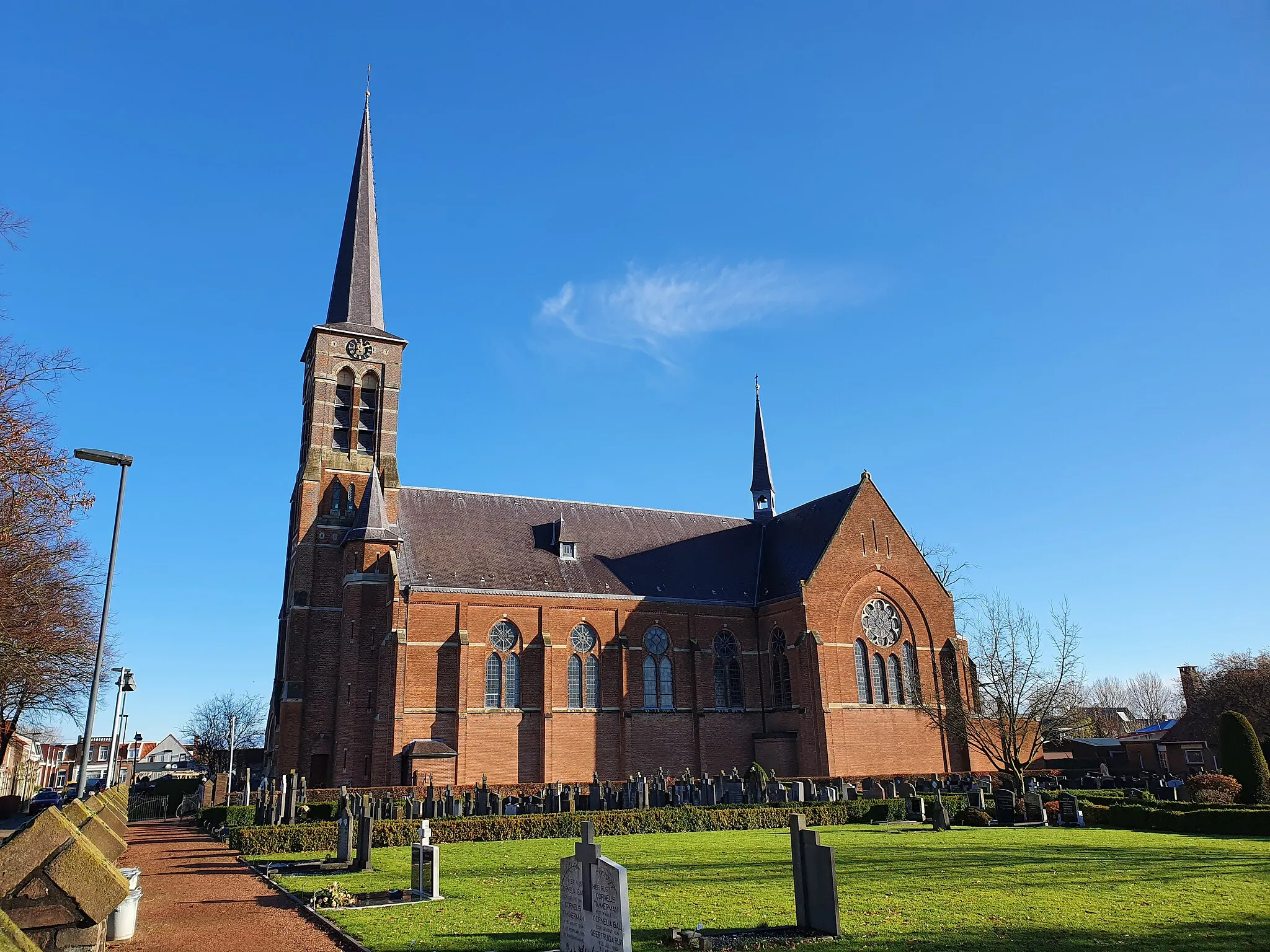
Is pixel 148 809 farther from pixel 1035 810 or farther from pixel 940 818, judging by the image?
pixel 1035 810

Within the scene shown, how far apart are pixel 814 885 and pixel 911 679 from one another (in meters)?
35.1

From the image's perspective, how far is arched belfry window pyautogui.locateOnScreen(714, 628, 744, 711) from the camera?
4363cm

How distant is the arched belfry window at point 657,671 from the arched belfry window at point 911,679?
11827 millimetres

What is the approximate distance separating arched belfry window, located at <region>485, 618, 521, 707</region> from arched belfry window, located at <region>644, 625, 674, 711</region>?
6.53 meters

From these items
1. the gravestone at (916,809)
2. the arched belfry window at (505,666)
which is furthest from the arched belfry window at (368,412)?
the gravestone at (916,809)

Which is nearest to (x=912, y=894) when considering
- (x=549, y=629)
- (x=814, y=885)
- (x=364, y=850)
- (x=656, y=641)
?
(x=814, y=885)

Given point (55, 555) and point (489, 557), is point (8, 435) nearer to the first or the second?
point (55, 555)

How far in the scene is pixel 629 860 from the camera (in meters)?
18.6

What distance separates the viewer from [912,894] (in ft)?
44.0

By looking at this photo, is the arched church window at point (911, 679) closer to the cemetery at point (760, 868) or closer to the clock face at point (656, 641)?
the cemetery at point (760, 868)

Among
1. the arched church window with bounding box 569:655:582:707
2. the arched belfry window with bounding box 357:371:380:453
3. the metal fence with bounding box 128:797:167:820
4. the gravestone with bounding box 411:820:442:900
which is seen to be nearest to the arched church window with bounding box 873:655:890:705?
the arched church window with bounding box 569:655:582:707

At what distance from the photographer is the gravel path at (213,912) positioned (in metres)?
12.1

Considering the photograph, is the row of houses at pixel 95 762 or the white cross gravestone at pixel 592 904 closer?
the white cross gravestone at pixel 592 904

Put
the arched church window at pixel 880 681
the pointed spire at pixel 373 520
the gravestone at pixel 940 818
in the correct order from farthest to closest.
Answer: the arched church window at pixel 880 681, the pointed spire at pixel 373 520, the gravestone at pixel 940 818
